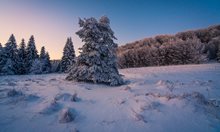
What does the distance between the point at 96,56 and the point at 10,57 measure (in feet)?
123

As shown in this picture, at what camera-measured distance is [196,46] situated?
189 ft

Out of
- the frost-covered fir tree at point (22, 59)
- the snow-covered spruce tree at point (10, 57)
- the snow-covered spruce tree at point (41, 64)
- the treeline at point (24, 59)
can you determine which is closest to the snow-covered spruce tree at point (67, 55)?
the treeline at point (24, 59)

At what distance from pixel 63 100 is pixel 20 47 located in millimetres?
47042

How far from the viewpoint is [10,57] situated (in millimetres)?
45969

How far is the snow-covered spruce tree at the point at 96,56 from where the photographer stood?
1495cm

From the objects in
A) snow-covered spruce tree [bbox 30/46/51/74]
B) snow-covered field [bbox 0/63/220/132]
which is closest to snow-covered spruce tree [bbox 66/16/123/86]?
snow-covered field [bbox 0/63/220/132]

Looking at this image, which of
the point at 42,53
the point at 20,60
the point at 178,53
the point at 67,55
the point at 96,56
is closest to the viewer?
the point at 96,56

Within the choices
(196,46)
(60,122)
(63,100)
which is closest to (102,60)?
(63,100)

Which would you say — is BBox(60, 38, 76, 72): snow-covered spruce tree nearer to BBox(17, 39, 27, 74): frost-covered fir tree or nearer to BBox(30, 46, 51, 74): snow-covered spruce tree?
BBox(30, 46, 51, 74): snow-covered spruce tree

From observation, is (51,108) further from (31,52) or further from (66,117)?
(31,52)

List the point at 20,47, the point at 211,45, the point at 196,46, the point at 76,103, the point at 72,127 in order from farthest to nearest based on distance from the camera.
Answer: the point at 211,45
the point at 196,46
the point at 20,47
the point at 76,103
the point at 72,127

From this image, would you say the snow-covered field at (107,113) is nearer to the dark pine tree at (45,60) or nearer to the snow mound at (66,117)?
the snow mound at (66,117)

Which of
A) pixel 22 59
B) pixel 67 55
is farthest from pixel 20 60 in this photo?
pixel 67 55

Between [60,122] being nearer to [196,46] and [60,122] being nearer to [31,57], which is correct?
[31,57]
